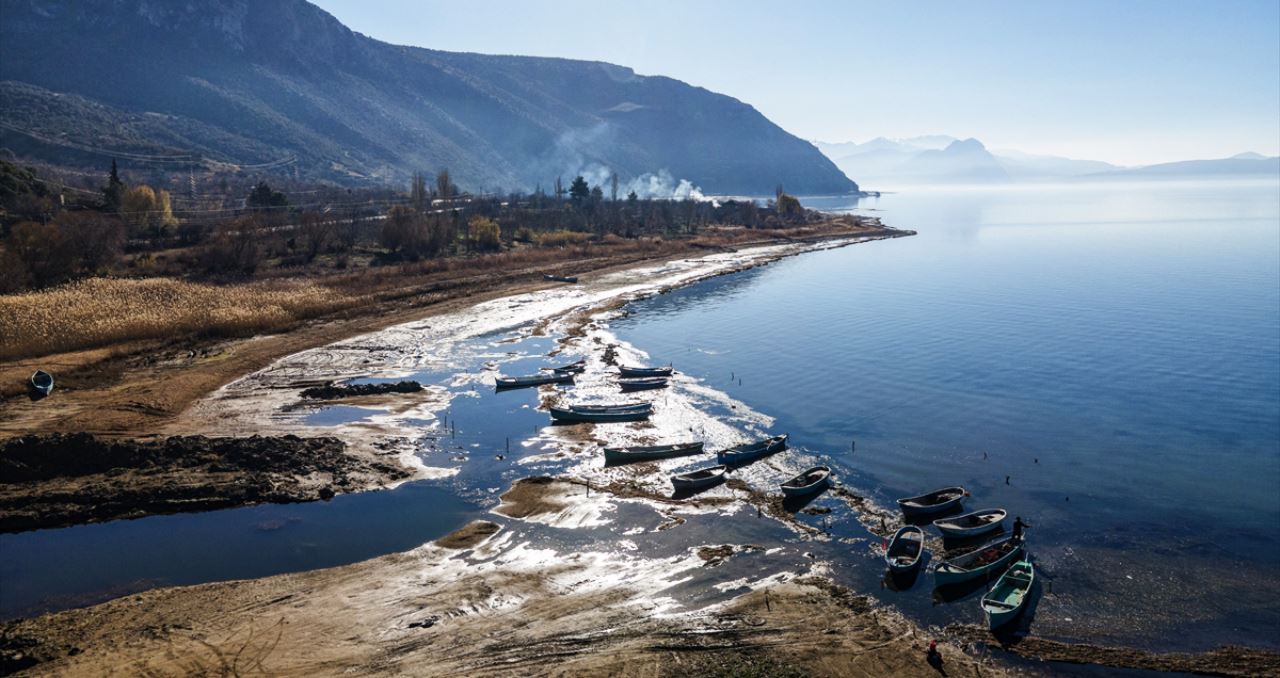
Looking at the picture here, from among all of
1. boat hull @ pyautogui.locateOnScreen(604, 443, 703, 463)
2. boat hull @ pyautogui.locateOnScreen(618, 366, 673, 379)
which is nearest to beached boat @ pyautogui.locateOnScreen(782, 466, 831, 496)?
boat hull @ pyautogui.locateOnScreen(604, 443, 703, 463)

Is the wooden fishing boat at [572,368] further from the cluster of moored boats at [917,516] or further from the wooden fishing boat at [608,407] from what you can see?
the wooden fishing boat at [608,407]

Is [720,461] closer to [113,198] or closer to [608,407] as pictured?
[608,407]

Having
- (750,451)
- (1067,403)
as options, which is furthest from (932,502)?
(1067,403)

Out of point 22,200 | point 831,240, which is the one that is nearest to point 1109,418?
point 22,200

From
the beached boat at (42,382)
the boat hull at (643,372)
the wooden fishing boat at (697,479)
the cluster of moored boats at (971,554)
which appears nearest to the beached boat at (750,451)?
the wooden fishing boat at (697,479)

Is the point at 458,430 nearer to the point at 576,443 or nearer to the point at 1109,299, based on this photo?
the point at 576,443

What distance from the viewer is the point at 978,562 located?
2777cm

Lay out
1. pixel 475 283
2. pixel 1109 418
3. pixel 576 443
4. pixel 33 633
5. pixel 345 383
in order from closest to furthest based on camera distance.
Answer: pixel 33 633 < pixel 576 443 < pixel 1109 418 < pixel 345 383 < pixel 475 283

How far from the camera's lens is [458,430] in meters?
42.9

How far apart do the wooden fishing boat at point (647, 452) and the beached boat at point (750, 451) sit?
1532 millimetres

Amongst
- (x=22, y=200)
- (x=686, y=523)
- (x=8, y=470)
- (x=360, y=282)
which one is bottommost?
(x=686, y=523)

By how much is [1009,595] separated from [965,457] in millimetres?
14002

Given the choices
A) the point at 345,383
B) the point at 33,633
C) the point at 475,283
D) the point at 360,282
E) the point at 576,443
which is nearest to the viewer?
the point at 33,633

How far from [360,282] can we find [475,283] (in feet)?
40.8
